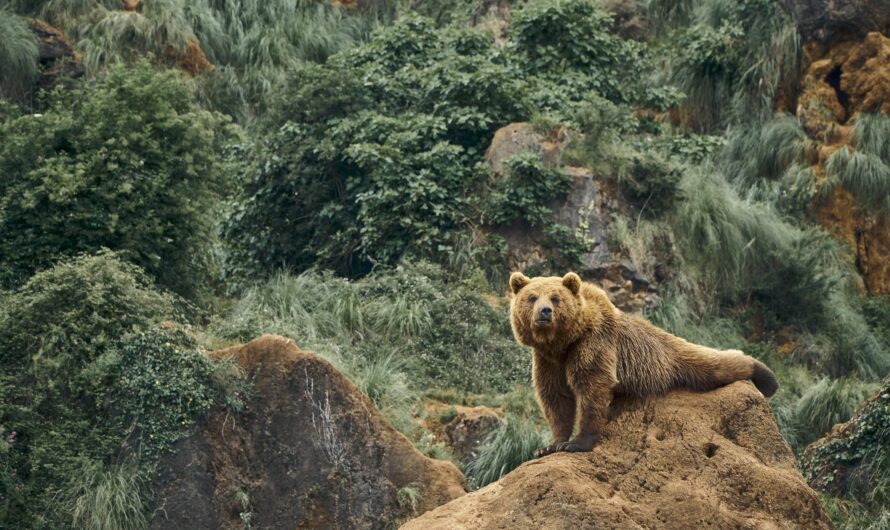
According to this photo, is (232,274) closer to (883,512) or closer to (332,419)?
(332,419)

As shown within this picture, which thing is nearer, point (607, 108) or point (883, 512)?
point (883, 512)

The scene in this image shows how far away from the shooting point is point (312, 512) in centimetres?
1271

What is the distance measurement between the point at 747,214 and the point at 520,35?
15.0ft

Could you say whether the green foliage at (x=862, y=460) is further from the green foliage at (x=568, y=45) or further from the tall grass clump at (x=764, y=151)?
the green foliage at (x=568, y=45)

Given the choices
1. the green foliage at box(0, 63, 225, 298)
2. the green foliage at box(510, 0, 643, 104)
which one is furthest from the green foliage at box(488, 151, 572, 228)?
the green foliage at box(0, 63, 225, 298)

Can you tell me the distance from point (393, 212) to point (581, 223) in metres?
2.41

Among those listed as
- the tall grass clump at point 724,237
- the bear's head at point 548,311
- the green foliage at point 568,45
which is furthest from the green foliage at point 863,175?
the bear's head at point 548,311

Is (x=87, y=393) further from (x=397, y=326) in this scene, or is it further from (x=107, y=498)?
(x=397, y=326)

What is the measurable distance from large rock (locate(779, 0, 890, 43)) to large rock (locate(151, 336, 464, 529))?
11.7 meters

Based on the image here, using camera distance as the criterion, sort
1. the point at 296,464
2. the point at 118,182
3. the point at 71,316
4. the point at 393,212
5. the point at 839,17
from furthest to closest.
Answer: the point at 839,17, the point at 393,212, the point at 118,182, the point at 71,316, the point at 296,464

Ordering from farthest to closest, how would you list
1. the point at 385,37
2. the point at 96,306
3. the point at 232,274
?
the point at 385,37
the point at 232,274
the point at 96,306

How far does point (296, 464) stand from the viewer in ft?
42.2

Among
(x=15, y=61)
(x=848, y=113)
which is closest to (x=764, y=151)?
(x=848, y=113)

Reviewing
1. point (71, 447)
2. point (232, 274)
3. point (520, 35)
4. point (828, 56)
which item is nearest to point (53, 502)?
point (71, 447)
